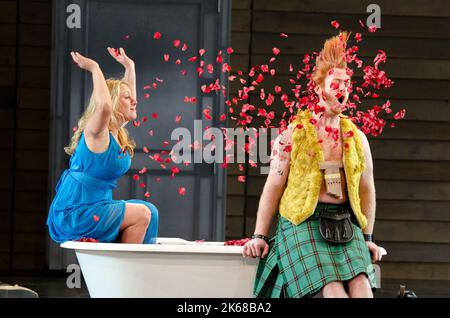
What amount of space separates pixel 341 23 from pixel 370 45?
10.3 inches

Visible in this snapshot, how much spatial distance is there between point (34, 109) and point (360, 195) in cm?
384

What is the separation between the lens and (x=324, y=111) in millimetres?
3742

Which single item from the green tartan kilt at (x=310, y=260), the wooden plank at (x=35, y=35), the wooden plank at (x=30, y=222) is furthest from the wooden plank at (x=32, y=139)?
the green tartan kilt at (x=310, y=260)

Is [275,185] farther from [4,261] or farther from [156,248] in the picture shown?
[4,261]

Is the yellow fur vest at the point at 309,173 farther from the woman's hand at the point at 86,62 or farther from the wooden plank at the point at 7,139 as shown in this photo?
the wooden plank at the point at 7,139

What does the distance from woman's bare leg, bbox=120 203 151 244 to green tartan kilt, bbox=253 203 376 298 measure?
0.89 meters

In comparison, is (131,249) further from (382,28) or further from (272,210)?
(382,28)

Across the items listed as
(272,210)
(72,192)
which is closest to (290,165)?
(272,210)

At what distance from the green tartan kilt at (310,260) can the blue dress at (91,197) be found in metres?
0.93

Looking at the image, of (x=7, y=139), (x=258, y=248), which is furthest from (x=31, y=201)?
(x=258, y=248)

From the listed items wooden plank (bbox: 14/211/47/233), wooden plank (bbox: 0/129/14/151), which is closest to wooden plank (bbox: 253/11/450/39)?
wooden plank (bbox: 0/129/14/151)

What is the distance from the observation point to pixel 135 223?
436 centimetres

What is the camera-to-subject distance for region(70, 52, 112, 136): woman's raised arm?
3.93m
